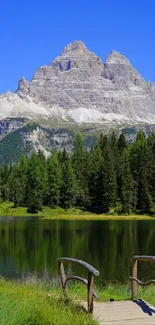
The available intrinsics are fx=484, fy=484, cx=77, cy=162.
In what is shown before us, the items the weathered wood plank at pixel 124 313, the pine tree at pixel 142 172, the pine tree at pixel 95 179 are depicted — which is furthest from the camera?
the pine tree at pixel 95 179

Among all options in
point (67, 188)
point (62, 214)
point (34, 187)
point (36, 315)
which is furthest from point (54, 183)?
point (36, 315)

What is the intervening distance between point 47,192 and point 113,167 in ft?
58.3

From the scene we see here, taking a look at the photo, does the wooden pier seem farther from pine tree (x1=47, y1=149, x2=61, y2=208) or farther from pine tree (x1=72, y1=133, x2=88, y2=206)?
pine tree (x1=47, y1=149, x2=61, y2=208)

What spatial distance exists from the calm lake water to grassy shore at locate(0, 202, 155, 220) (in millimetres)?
30921

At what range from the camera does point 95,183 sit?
124m

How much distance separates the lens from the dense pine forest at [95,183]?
4540 inches

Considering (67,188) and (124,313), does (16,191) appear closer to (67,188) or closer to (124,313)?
(67,188)

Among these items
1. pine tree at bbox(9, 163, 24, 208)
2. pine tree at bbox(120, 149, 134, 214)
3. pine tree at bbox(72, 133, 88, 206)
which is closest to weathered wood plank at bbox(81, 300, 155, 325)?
pine tree at bbox(120, 149, 134, 214)

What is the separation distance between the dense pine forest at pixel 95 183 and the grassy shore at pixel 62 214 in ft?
7.68

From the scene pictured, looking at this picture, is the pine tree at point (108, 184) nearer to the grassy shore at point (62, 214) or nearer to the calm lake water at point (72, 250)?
the grassy shore at point (62, 214)

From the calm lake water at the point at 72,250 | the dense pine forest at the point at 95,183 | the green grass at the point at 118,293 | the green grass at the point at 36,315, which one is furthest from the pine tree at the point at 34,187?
the green grass at the point at 36,315

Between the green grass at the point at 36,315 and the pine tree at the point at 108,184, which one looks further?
the pine tree at the point at 108,184

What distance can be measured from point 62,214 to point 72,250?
206 ft

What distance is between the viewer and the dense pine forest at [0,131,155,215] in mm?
115312
